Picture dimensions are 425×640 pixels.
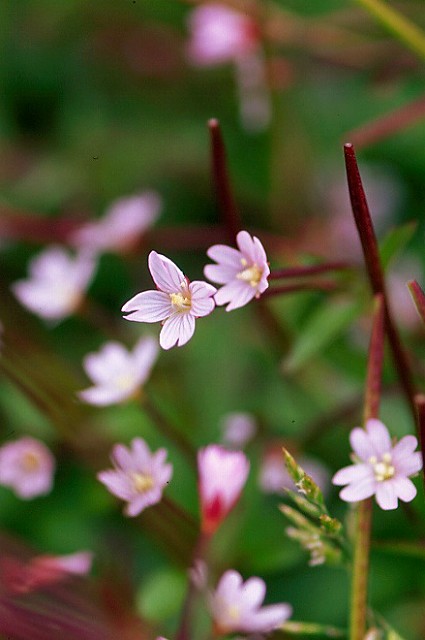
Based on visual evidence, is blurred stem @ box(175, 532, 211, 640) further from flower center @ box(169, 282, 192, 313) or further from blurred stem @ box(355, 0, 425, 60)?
blurred stem @ box(355, 0, 425, 60)

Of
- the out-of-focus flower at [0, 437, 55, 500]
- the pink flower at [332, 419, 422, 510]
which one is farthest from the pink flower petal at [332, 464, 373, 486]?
the out-of-focus flower at [0, 437, 55, 500]

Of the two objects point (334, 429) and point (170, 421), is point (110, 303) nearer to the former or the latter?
point (170, 421)

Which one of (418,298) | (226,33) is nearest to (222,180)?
(418,298)

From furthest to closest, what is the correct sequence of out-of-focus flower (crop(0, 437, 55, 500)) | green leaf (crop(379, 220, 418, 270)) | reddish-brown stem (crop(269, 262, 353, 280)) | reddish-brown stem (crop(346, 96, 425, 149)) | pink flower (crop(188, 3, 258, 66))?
pink flower (crop(188, 3, 258, 66))
reddish-brown stem (crop(346, 96, 425, 149))
out-of-focus flower (crop(0, 437, 55, 500))
green leaf (crop(379, 220, 418, 270))
reddish-brown stem (crop(269, 262, 353, 280))

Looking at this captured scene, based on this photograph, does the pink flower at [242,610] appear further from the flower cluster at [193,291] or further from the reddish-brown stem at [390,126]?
the reddish-brown stem at [390,126]

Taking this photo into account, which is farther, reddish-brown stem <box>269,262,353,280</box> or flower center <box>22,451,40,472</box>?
flower center <box>22,451,40,472</box>

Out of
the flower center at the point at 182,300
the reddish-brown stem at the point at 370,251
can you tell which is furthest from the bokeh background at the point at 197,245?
the flower center at the point at 182,300

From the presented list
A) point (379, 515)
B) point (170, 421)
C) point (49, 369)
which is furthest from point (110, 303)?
point (379, 515)
